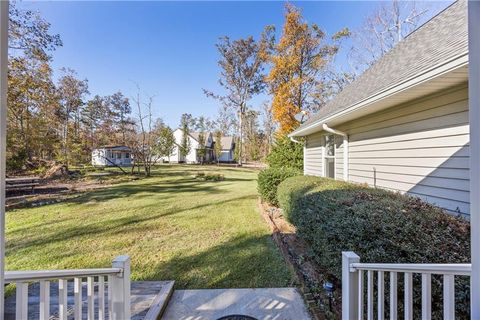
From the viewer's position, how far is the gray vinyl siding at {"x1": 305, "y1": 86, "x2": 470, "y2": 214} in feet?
9.71

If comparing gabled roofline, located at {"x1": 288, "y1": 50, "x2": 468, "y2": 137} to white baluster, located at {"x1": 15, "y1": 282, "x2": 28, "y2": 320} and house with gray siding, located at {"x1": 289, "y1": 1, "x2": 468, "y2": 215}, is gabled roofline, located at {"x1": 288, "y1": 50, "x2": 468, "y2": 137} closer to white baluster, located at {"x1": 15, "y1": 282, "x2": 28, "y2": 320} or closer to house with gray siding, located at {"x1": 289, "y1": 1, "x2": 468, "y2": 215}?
house with gray siding, located at {"x1": 289, "y1": 1, "x2": 468, "y2": 215}

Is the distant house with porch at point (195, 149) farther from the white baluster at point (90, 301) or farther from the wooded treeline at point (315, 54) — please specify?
the white baluster at point (90, 301)

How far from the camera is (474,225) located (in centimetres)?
87

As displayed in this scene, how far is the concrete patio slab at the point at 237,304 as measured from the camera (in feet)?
9.20

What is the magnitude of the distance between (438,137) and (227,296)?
3.46 meters

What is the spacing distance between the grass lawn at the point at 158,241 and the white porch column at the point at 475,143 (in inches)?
114

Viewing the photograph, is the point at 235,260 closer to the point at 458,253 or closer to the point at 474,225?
the point at 458,253

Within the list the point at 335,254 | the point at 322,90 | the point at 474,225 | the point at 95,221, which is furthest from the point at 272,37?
the point at 474,225

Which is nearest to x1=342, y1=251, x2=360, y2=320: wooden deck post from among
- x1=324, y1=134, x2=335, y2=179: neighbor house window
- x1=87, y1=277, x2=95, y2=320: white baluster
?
x1=87, y1=277, x2=95, y2=320: white baluster

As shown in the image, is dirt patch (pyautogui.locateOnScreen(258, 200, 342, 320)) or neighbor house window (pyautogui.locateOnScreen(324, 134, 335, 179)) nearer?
dirt patch (pyautogui.locateOnScreen(258, 200, 342, 320))

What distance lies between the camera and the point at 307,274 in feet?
12.0

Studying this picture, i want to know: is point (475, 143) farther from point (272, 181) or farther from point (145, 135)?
point (145, 135)

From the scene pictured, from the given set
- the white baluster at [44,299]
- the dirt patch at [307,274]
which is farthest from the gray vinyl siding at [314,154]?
the white baluster at [44,299]

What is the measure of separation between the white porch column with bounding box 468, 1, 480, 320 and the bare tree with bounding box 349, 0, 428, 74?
14713 mm
